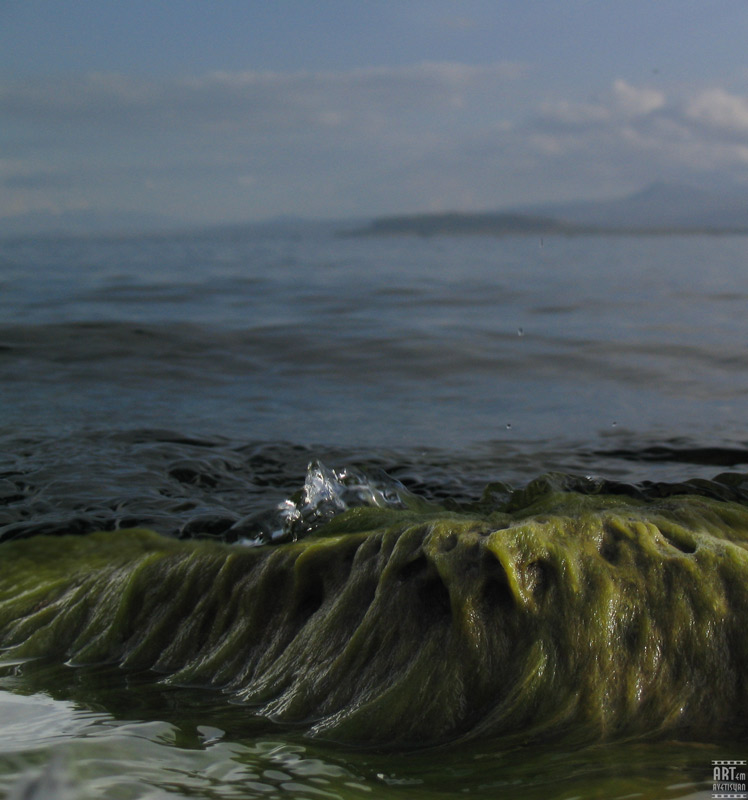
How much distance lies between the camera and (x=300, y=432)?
251 inches

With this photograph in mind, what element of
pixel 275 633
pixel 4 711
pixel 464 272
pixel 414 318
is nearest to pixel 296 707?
pixel 275 633

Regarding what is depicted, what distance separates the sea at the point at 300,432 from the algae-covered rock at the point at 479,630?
0.13m

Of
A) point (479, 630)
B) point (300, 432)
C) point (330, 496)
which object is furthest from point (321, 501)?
point (300, 432)

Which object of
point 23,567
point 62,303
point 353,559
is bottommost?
point 23,567

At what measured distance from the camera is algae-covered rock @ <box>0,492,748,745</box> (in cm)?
230

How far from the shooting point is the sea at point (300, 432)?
2014mm

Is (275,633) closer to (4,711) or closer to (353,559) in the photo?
(353,559)

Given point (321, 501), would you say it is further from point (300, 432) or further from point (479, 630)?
point (300, 432)

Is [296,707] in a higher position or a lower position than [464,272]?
lower

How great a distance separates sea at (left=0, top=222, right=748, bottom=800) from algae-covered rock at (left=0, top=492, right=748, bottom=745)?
0.13m

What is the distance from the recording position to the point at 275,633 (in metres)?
2.77

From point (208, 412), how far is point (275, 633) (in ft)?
14.0

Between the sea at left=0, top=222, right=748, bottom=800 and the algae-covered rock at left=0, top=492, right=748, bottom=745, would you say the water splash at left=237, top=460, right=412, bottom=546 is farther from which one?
the algae-covered rock at left=0, top=492, right=748, bottom=745

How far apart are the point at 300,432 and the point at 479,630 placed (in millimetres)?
4087
